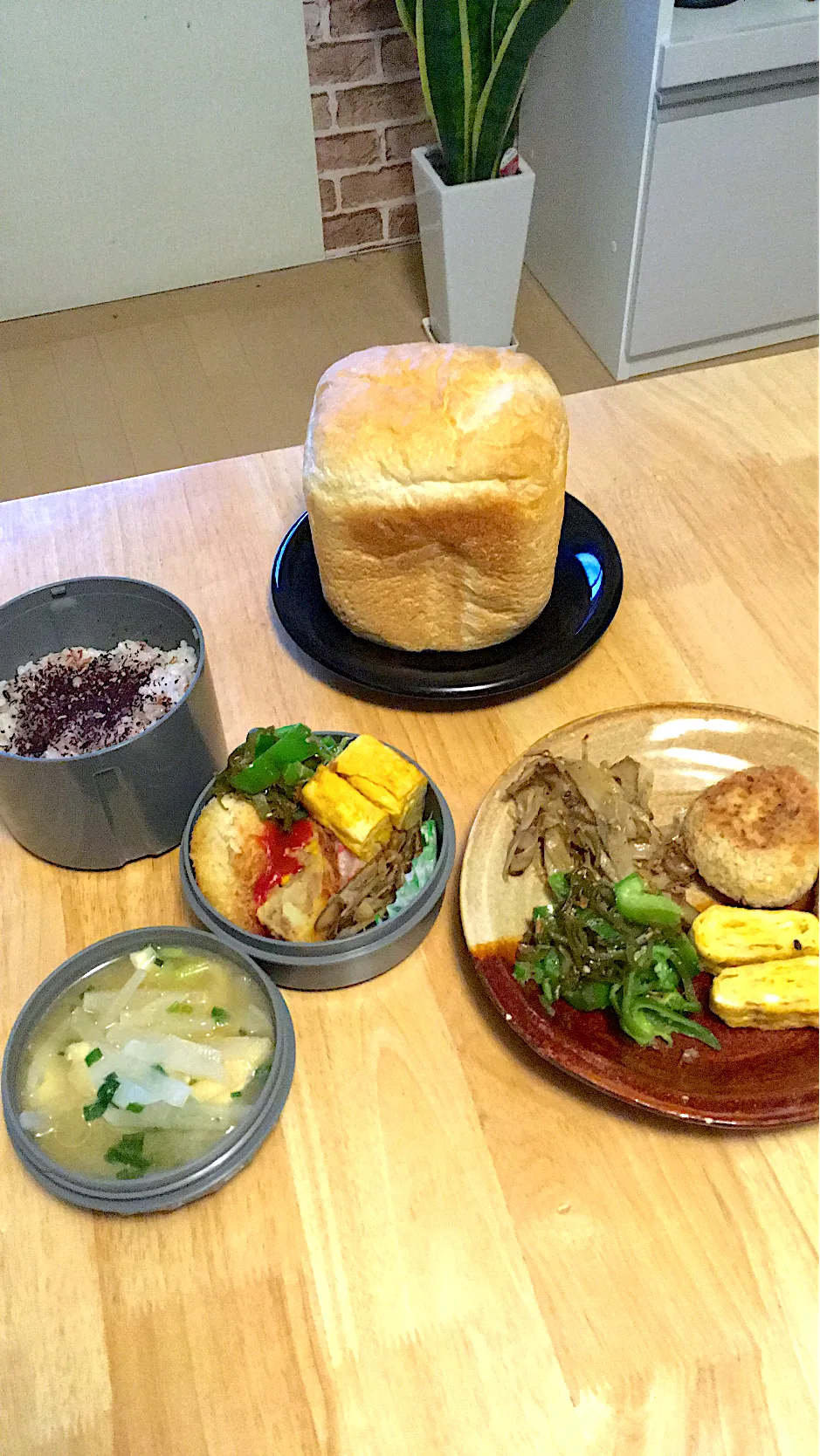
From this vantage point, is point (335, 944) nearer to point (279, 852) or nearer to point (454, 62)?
point (279, 852)

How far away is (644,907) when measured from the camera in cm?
71

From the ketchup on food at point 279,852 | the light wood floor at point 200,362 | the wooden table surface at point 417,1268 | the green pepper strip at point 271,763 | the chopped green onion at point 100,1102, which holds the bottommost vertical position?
the light wood floor at point 200,362

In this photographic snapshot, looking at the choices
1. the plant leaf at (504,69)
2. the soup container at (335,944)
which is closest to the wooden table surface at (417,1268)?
the soup container at (335,944)

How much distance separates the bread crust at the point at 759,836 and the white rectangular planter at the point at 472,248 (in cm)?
173

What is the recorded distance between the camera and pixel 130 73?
251cm

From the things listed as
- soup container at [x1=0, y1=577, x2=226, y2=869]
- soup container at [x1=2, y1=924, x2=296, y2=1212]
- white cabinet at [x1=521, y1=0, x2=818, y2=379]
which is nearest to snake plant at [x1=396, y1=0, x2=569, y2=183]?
white cabinet at [x1=521, y1=0, x2=818, y2=379]

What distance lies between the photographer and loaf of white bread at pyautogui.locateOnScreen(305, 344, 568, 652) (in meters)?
0.88

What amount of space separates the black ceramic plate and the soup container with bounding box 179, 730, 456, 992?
18 cm

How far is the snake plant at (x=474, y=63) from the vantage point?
1.92 m

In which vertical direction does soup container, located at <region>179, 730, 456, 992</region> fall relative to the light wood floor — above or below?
above

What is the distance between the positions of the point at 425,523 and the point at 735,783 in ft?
1.13

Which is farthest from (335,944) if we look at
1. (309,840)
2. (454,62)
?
(454,62)

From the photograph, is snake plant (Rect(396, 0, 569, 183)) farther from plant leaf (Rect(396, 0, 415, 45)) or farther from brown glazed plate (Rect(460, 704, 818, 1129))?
brown glazed plate (Rect(460, 704, 818, 1129))

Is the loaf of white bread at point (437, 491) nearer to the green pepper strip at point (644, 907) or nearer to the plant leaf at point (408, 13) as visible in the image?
the green pepper strip at point (644, 907)
